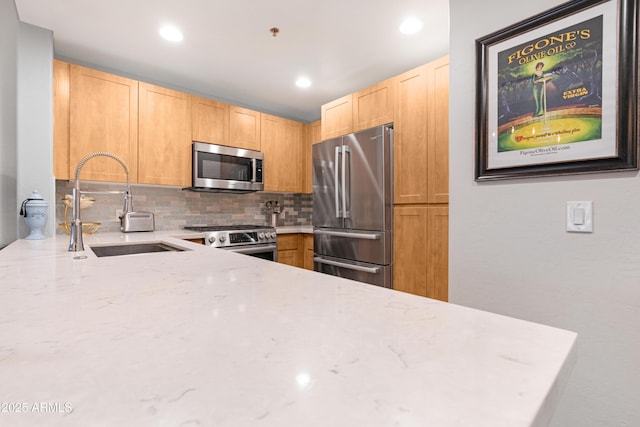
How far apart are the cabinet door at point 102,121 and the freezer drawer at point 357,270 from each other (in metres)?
1.90

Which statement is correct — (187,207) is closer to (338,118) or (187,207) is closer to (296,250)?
(296,250)

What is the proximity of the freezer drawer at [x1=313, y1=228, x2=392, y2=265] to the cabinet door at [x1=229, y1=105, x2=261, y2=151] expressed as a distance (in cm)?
128

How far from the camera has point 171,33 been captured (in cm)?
234

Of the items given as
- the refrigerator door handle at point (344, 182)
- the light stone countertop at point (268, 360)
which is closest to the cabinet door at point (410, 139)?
the refrigerator door handle at point (344, 182)

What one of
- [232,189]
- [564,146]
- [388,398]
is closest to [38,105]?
[232,189]

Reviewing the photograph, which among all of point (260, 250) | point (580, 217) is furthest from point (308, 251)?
point (580, 217)

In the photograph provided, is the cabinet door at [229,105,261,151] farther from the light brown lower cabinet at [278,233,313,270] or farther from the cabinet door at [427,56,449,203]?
the cabinet door at [427,56,449,203]

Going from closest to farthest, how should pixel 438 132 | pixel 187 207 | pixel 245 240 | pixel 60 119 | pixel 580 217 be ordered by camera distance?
pixel 580 217 → pixel 438 132 → pixel 60 119 → pixel 245 240 → pixel 187 207

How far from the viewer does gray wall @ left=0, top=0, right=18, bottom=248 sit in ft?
5.72

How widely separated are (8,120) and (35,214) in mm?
587

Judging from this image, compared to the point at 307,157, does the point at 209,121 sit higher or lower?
higher

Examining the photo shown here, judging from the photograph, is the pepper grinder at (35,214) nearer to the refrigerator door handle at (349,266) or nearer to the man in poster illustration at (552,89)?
the refrigerator door handle at (349,266)

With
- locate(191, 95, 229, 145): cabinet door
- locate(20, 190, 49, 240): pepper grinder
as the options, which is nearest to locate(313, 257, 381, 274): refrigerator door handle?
locate(191, 95, 229, 145): cabinet door

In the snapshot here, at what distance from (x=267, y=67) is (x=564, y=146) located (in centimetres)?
247
